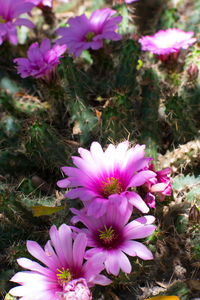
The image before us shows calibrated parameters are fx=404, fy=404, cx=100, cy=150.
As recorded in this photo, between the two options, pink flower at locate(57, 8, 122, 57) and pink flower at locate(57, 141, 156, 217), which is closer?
pink flower at locate(57, 141, 156, 217)

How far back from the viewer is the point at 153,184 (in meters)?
1.47

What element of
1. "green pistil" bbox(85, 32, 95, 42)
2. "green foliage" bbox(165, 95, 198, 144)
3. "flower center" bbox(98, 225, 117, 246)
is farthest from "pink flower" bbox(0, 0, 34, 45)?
"flower center" bbox(98, 225, 117, 246)

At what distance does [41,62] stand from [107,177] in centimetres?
72

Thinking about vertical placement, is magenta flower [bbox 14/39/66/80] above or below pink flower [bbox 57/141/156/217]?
above

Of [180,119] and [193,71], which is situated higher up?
[193,71]

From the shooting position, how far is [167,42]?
212cm

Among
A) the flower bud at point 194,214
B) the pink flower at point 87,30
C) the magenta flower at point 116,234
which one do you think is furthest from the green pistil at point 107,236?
the pink flower at point 87,30

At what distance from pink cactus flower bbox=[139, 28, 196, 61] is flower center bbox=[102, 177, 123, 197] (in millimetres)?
816

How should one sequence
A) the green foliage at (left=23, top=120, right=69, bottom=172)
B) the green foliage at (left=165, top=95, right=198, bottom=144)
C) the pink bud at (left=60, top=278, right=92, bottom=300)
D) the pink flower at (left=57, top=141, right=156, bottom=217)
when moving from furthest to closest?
the green foliage at (left=165, top=95, right=198, bottom=144) < the green foliage at (left=23, top=120, right=69, bottom=172) < the pink flower at (left=57, top=141, right=156, bottom=217) < the pink bud at (left=60, top=278, right=92, bottom=300)

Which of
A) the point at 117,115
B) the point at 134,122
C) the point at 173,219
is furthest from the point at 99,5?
the point at 173,219

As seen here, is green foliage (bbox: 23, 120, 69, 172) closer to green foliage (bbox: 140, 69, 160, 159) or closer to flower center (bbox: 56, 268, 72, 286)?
green foliage (bbox: 140, 69, 160, 159)

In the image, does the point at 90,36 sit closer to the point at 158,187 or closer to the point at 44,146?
the point at 44,146

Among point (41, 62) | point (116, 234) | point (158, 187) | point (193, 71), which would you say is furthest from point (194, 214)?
point (41, 62)

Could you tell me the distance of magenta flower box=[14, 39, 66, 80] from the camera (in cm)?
181
